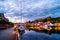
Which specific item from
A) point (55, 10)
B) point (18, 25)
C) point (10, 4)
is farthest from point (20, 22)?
point (55, 10)

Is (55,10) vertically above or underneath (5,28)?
above

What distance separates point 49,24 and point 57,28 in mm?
173

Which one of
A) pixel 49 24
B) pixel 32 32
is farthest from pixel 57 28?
pixel 32 32

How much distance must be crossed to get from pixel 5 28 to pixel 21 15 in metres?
0.44

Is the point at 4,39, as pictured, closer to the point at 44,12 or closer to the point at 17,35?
the point at 17,35

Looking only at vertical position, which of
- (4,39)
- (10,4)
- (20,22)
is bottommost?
(4,39)

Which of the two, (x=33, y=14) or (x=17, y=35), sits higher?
(x=33, y=14)

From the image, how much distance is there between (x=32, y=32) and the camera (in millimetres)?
4781

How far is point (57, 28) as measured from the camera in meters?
4.76

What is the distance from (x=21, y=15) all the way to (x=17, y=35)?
1.34 feet

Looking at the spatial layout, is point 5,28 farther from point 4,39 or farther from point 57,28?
point 57,28

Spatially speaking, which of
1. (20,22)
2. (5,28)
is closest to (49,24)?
(20,22)

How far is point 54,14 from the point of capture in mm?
4789

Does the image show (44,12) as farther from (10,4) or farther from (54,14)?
(10,4)
